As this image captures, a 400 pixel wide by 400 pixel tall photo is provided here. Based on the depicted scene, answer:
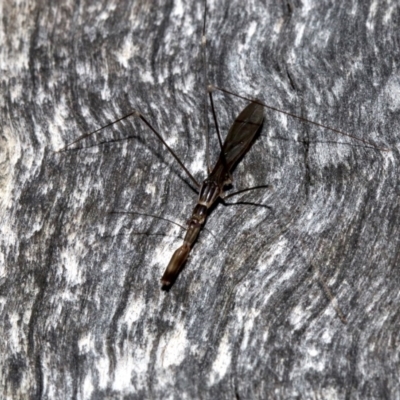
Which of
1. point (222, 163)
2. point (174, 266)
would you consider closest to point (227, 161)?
point (222, 163)

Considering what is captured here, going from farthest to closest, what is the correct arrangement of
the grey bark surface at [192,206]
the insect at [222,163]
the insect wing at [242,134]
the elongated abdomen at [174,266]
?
the insect wing at [242,134] < the insect at [222,163] < the elongated abdomen at [174,266] < the grey bark surface at [192,206]

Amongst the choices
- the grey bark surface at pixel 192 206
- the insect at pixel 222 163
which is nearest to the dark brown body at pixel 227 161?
the insect at pixel 222 163

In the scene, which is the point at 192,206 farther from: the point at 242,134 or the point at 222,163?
the point at 242,134

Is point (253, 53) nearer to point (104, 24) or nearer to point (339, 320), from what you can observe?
point (104, 24)

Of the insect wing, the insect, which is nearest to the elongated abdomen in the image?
the insect

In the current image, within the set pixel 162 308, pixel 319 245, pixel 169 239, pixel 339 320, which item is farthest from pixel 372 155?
pixel 162 308

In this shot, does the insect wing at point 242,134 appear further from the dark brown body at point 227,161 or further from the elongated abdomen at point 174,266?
the elongated abdomen at point 174,266

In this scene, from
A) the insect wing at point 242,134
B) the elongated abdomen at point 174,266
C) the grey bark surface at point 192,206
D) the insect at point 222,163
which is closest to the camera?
the grey bark surface at point 192,206

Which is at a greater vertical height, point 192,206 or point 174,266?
point 192,206
